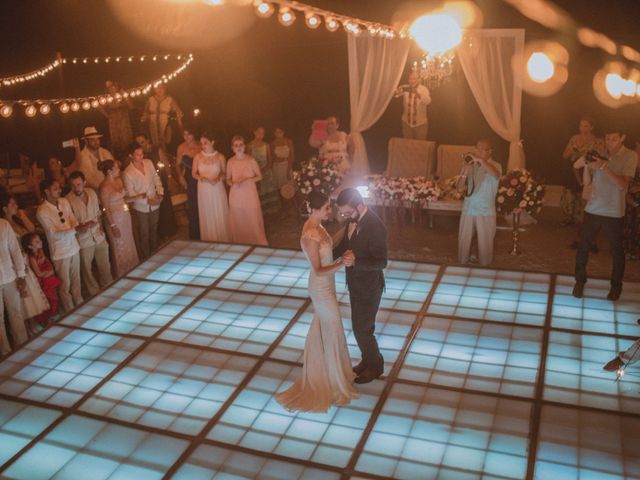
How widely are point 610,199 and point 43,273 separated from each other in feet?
17.1

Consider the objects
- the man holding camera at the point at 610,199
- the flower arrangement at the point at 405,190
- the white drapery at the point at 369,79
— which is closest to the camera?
the man holding camera at the point at 610,199

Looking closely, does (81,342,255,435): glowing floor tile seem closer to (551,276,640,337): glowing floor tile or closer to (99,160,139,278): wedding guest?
(99,160,139,278): wedding guest

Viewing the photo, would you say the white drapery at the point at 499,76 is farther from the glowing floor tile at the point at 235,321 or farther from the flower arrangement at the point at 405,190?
the glowing floor tile at the point at 235,321

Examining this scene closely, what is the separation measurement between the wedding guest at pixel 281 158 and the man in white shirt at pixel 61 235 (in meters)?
3.85

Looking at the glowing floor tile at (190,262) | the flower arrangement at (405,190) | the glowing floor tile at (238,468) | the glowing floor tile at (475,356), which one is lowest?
the glowing floor tile at (238,468)

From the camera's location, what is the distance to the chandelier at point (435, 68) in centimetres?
1016

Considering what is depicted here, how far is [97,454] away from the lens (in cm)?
451

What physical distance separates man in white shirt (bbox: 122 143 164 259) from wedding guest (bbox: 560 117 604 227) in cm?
523

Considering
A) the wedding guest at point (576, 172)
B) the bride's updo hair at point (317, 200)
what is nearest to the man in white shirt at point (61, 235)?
the bride's updo hair at point (317, 200)

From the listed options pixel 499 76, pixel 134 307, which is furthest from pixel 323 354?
pixel 499 76

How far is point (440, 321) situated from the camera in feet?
19.5

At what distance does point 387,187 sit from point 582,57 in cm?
343

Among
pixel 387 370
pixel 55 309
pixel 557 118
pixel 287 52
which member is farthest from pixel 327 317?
pixel 287 52

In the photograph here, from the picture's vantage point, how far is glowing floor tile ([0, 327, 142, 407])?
5.27m
